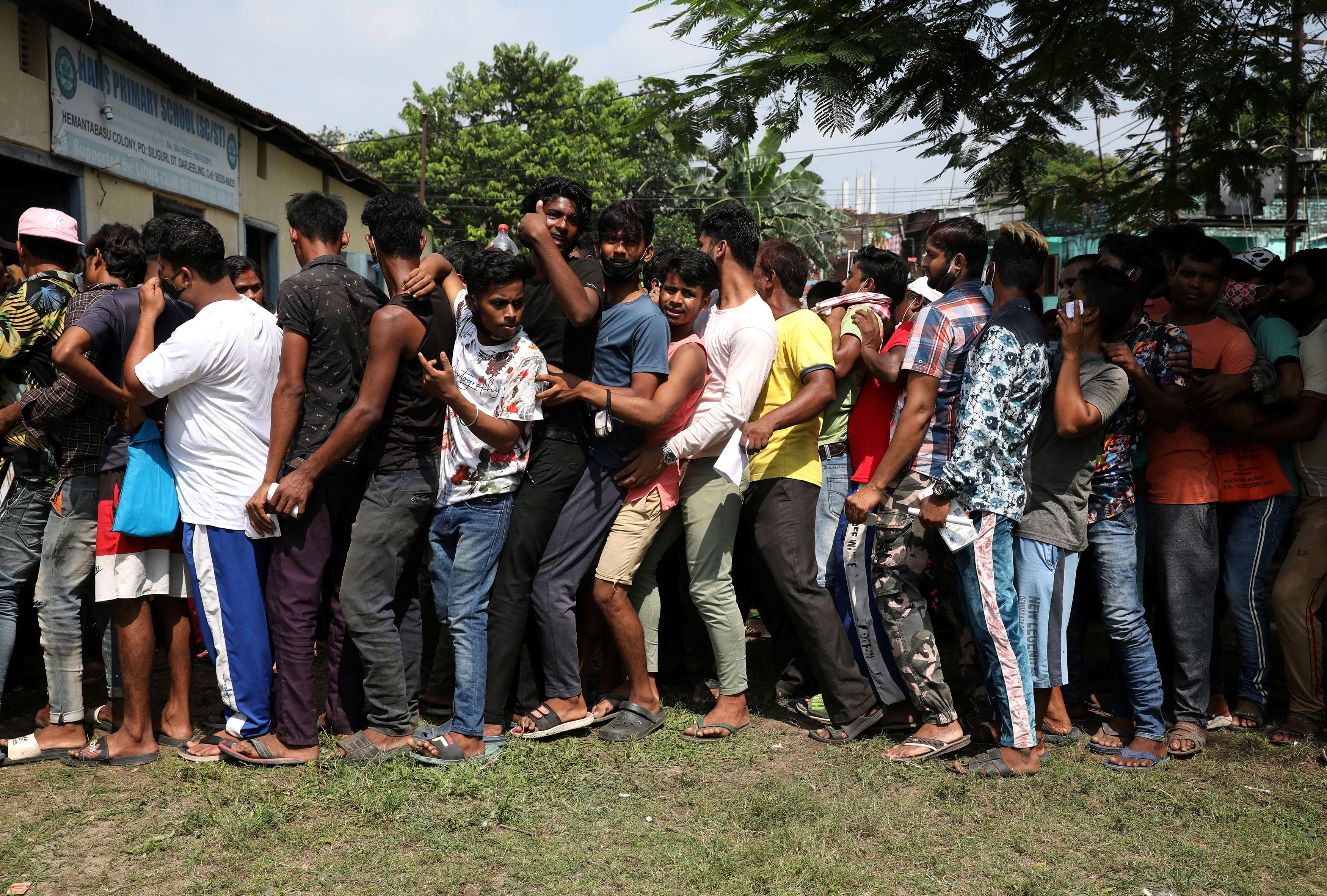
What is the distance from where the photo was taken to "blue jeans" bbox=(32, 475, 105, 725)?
4.10 meters

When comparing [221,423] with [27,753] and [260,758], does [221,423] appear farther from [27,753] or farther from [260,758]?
[27,753]

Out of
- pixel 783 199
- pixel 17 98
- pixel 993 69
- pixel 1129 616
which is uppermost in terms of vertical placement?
pixel 783 199

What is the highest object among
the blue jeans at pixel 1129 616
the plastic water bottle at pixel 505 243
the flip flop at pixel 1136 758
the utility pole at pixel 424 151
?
the utility pole at pixel 424 151

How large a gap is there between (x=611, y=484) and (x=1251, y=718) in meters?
3.18

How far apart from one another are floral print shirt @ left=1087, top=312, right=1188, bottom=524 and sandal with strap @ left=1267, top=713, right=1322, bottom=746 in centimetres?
130

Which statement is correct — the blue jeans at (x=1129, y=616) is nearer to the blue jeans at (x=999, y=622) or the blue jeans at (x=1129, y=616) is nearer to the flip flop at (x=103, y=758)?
the blue jeans at (x=999, y=622)

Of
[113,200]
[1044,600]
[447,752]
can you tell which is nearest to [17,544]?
[447,752]

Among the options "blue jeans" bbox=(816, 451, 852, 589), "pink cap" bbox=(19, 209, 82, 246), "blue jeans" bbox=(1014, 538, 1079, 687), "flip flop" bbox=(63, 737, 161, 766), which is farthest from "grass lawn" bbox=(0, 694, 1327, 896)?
"pink cap" bbox=(19, 209, 82, 246)

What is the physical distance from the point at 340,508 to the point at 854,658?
2410 millimetres

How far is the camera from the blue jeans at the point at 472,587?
4.06 m

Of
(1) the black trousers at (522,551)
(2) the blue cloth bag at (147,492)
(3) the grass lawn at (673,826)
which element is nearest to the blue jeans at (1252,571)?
(3) the grass lawn at (673,826)

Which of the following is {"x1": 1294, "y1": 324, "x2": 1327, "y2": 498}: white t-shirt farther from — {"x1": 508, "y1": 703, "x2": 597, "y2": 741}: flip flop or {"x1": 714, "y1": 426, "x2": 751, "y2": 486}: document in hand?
{"x1": 508, "y1": 703, "x2": 597, "y2": 741}: flip flop

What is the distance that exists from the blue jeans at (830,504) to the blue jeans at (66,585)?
325 cm

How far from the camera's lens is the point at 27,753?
4035 mm
